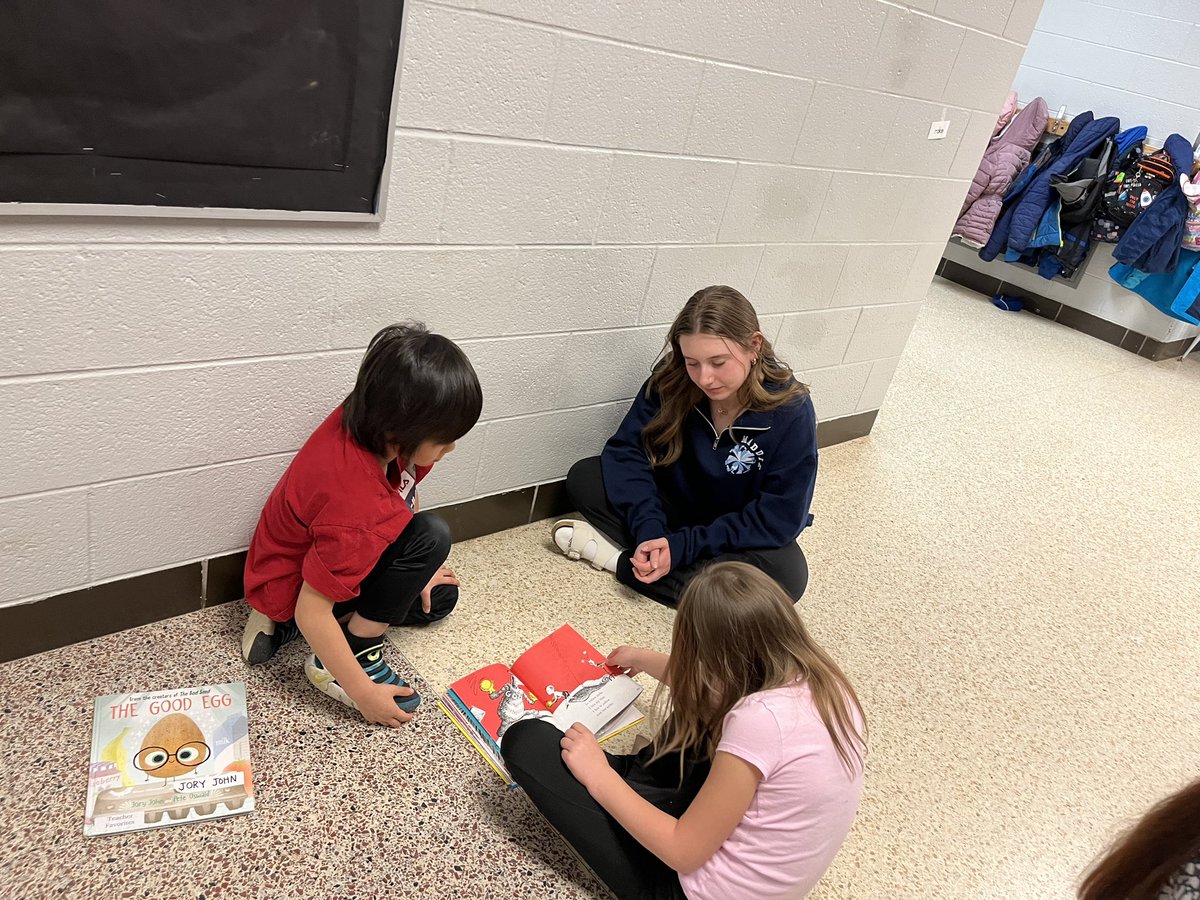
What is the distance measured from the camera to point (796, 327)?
249cm

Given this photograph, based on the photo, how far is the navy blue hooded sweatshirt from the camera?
76.8 inches

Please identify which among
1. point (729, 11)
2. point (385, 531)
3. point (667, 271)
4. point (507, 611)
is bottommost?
point (507, 611)

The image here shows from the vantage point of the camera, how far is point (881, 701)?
6.07 ft

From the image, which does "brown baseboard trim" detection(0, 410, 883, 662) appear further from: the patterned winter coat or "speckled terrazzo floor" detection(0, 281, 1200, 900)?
the patterned winter coat

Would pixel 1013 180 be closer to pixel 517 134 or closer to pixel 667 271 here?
pixel 667 271

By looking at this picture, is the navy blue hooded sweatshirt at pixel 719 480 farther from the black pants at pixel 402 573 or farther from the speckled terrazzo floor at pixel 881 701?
the black pants at pixel 402 573

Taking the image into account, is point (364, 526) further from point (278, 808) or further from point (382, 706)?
point (278, 808)

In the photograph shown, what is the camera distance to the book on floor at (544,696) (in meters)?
1.52

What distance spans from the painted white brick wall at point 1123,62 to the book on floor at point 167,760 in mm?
5367

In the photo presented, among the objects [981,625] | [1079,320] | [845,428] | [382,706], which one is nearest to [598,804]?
[382,706]

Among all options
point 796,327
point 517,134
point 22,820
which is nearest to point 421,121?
point 517,134

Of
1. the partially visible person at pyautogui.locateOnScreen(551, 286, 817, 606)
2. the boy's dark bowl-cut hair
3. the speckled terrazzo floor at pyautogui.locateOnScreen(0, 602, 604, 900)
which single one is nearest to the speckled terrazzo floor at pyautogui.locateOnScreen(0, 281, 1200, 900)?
the speckled terrazzo floor at pyautogui.locateOnScreen(0, 602, 604, 900)

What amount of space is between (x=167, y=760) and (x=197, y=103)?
0.98 m

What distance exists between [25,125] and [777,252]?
1.66m
